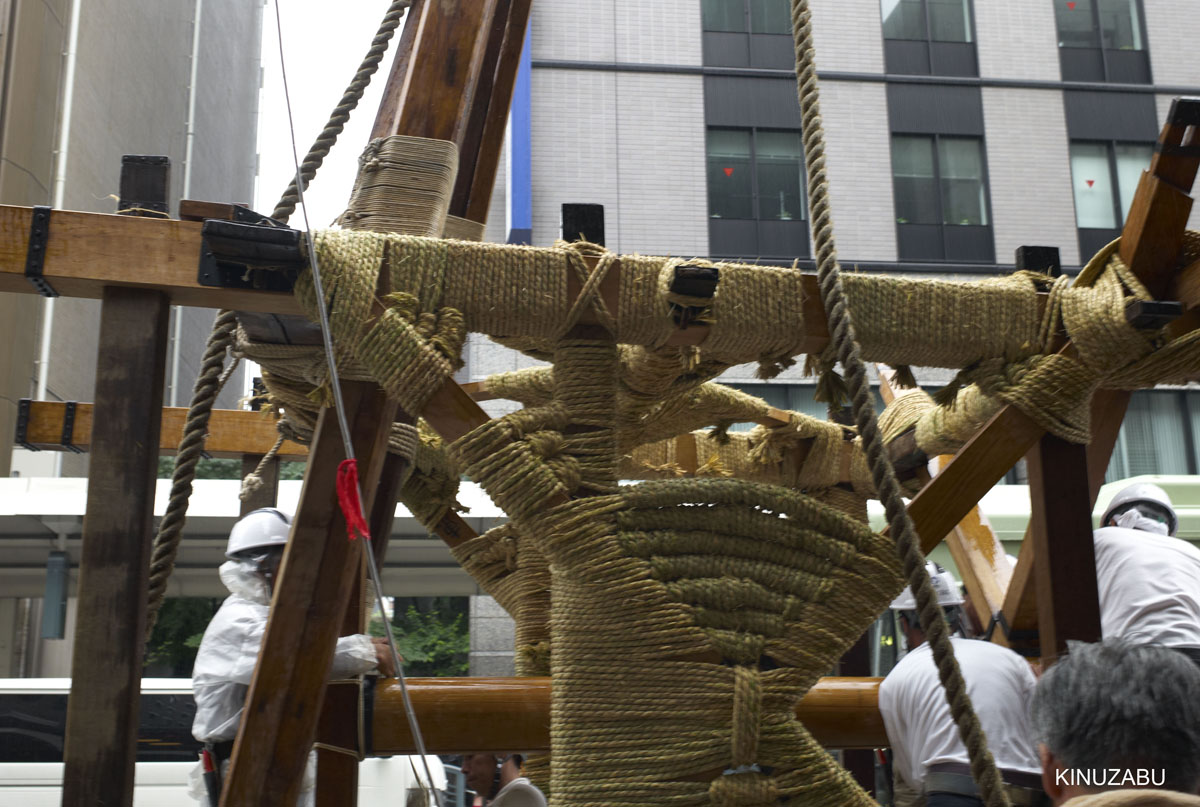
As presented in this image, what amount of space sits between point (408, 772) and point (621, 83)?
8.83 m

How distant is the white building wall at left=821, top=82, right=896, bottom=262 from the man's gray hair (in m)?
12.7

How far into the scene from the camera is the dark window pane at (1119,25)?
622 inches

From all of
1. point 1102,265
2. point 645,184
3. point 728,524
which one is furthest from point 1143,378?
point 645,184

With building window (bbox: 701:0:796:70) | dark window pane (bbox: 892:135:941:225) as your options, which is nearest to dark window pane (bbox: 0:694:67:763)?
building window (bbox: 701:0:796:70)

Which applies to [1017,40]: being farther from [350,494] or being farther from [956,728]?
[350,494]

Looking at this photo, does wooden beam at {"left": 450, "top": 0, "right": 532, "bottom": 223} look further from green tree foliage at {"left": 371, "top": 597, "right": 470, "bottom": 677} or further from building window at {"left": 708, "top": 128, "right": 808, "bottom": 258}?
green tree foliage at {"left": 371, "top": 597, "right": 470, "bottom": 677}

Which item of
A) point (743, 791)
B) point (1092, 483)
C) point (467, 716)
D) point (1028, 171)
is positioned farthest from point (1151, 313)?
point (1028, 171)

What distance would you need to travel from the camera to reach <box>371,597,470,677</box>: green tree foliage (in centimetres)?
1605

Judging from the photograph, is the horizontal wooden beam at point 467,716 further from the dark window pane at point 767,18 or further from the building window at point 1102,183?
the building window at point 1102,183

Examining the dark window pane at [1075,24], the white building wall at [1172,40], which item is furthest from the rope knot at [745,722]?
the white building wall at [1172,40]

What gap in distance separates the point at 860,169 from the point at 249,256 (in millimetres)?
13166

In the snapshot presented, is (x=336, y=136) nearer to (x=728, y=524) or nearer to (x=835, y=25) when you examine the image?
(x=728, y=524)

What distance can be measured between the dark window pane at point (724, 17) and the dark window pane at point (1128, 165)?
17.9 feet

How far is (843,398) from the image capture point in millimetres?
2838
